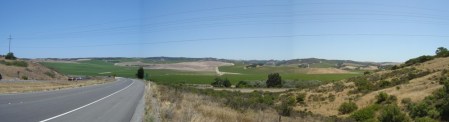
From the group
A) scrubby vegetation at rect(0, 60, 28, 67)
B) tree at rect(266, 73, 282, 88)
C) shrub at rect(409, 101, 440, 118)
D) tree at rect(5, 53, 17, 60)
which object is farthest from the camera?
tree at rect(5, 53, 17, 60)

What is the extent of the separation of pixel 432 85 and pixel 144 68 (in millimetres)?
118853

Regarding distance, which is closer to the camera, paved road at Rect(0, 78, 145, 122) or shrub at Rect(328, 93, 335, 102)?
paved road at Rect(0, 78, 145, 122)

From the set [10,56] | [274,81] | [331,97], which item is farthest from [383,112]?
[10,56]

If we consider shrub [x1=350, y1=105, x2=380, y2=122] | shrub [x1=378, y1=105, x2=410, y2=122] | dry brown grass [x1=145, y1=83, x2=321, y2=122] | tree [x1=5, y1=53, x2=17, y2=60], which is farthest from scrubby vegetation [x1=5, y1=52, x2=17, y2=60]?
dry brown grass [x1=145, y1=83, x2=321, y2=122]

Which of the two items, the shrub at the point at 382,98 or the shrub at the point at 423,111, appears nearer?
the shrub at the point at 423,111

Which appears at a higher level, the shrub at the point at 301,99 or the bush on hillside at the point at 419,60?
the bush on hillside at the point at 419,60

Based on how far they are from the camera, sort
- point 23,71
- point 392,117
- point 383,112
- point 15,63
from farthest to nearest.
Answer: point 15,63
point 23,71
point 383,112
point 392,117

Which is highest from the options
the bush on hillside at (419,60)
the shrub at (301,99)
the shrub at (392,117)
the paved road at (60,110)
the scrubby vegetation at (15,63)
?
the bush on hillside at (419,60)

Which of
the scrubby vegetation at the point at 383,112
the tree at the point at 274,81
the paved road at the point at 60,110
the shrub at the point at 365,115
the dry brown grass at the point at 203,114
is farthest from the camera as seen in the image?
the tree at the point at 274,81

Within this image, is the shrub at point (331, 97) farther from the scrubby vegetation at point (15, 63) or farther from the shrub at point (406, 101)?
the scrubby vegetation at point (15, 63)

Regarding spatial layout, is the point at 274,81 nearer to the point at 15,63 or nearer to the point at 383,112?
the point at 15,63

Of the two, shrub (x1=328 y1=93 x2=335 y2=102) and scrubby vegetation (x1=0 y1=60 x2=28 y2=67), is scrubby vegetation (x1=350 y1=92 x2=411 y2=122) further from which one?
scrubby vegetation (x1=0 y1=60 x2=28 y2=67)

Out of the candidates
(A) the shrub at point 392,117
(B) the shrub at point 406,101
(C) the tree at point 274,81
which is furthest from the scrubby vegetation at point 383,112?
(C) the tree at point 274,81

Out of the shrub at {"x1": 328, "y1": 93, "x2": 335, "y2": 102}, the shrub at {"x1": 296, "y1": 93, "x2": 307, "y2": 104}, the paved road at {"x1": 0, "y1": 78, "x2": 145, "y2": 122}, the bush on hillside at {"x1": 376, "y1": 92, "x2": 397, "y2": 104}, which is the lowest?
the shrub at {"x1": 296, "y1": 93, "x2": 307, "y2": 104}
